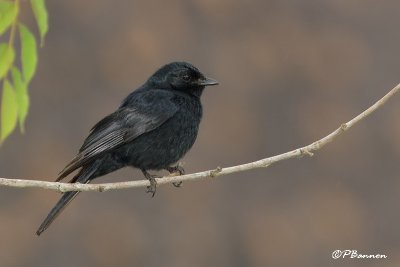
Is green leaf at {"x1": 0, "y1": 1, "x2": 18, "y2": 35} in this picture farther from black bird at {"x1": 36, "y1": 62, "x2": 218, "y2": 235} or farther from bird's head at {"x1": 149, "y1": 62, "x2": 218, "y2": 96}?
bird's head at {"x1": 149, "y1": 62, "x2": 218, "y2": 96}

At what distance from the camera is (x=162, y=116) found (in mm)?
4863

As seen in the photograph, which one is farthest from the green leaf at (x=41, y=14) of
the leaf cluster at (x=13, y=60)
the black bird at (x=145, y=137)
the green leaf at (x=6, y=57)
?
the black bird at (x=145, y=137)

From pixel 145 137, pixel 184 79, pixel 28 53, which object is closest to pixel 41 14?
pixel 28 53

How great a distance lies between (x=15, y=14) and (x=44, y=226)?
2570mm

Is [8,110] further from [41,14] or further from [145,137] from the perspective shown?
[145,137]

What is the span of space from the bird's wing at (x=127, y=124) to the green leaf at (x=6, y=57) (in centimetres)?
278

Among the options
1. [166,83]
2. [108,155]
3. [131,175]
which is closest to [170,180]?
[108,155]

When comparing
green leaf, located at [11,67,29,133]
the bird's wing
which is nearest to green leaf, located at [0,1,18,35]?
green leaf, located at [11,67,29,133]

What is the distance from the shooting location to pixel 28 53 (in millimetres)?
1735

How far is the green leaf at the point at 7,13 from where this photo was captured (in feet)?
5.60

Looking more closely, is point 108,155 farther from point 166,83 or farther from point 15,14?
point 15,14

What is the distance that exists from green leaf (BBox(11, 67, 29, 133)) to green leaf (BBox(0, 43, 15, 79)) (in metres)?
0.04

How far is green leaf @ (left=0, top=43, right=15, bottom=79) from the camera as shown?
1702mm

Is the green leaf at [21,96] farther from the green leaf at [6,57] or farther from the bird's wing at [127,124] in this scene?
the bird's wing at [127,124]
